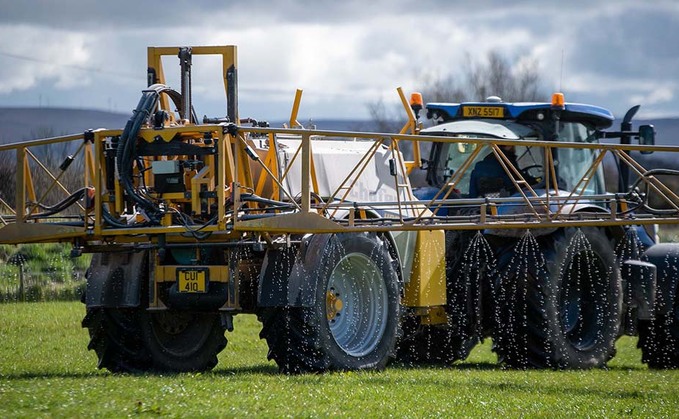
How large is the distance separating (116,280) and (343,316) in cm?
254

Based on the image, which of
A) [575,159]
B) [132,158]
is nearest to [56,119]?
[575,159]

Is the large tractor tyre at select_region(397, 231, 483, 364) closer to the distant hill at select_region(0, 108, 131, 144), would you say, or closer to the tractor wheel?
the tractor wheel

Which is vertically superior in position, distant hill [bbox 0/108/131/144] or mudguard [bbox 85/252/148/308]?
distant hill [bbox 0/108/131/144]

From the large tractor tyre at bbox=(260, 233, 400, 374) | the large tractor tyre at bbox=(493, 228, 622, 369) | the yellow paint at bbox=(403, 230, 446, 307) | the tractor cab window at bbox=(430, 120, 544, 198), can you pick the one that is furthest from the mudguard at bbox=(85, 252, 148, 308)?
the tractor cab window at bbox=(430, 120, 544, 198)

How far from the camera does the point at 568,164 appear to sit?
57.8ft

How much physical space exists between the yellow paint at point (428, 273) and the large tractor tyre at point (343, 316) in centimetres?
76

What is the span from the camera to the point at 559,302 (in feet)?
54.5

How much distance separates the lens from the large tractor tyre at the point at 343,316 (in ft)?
44.8

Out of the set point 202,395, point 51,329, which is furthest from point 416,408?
point 51,329

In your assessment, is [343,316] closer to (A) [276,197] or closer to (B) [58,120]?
(A) [276,197]

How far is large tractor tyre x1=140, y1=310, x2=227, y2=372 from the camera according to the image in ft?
48.8

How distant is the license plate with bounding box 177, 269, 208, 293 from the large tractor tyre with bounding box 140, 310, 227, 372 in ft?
2.91

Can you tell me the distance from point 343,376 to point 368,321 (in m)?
1.51

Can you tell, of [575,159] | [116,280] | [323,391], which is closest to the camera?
[323,391]
